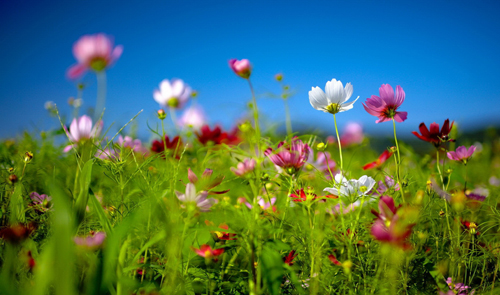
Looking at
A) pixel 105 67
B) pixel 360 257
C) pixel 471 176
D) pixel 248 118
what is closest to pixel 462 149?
pixel 360 257

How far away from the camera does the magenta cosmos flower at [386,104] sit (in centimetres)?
58

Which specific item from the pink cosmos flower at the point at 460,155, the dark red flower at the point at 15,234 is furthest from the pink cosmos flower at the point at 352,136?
the dark red flower at the point at 15,234

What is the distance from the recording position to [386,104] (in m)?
0.59

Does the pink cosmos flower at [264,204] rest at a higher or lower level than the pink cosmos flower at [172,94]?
lower

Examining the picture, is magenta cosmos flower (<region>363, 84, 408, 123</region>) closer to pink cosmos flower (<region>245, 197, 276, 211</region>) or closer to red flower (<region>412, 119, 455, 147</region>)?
red flower (<region>412, 119, 455, 147</region>)

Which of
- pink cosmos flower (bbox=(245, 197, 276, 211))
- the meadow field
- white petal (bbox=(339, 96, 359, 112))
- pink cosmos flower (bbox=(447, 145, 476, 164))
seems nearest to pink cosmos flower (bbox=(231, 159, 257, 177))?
the meadow field

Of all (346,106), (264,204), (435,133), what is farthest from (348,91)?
(264,204)

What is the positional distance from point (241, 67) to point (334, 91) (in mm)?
203

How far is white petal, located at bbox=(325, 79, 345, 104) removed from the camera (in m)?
0.61

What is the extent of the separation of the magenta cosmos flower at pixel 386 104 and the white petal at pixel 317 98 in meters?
0.08

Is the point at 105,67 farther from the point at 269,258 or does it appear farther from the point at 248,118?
the point at 269,258

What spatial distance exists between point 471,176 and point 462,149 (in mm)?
1008

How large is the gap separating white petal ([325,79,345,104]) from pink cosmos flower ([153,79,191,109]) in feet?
1.21

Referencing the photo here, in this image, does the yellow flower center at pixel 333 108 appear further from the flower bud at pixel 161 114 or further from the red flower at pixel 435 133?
the flower bud at pixel 161 114
